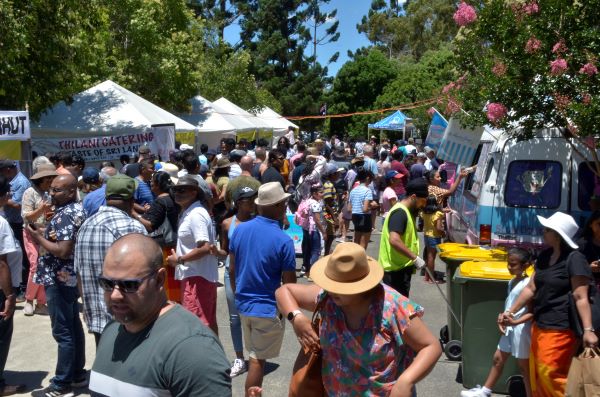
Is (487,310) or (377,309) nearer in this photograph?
(377,309)

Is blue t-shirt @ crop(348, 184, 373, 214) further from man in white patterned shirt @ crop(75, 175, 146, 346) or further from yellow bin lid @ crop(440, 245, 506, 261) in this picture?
man in white patterned shirt @ crop(75, 175, 146, 346)

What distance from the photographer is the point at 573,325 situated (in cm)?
479

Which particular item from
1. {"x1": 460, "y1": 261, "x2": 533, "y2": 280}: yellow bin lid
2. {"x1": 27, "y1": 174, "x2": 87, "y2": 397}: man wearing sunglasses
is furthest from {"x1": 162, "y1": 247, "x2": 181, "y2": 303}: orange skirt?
{"x1": 460, "y1": 261, "x2": 533, "y2": 280}: yellow bin lid

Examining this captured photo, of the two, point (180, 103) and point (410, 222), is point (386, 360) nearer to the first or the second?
point (410, 222)

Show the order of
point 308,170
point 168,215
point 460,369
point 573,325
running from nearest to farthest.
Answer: point 573,325
point 460,369
point 168,215
point 308,170

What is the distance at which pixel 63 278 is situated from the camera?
5.42 m

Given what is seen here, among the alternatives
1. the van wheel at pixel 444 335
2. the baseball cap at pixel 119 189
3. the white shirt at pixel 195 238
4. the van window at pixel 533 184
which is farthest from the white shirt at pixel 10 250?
the van window at pixel 533 184

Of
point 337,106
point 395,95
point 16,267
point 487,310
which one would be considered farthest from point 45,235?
point 337,106

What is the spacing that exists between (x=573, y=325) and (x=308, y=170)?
21.4 ft

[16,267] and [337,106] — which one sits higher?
[337,106]

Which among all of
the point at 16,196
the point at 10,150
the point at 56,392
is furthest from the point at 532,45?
the point at 10,150

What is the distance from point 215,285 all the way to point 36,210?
6.61 ft

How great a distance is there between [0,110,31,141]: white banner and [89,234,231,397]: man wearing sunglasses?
7.75 meters

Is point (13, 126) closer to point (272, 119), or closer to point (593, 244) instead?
point (593, 244)
